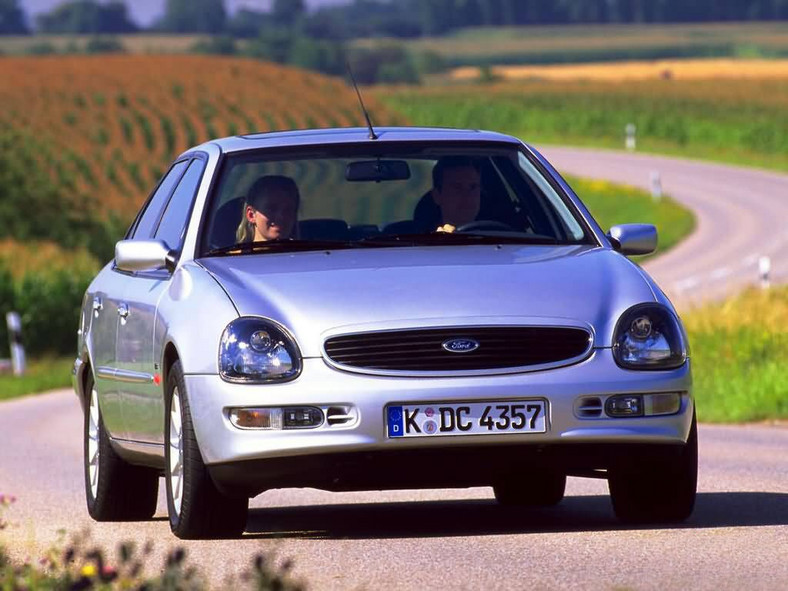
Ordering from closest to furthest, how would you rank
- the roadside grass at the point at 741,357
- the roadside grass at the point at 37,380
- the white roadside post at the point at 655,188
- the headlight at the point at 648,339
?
the headlight at the point at 648,339 < the roadside grass at the point at 741,357 < the roadside grass at the point at 37,380 < the white roadside post at the point at 655,188

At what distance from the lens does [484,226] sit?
8.89 metres

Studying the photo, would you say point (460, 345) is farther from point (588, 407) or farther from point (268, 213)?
point (268, 213)

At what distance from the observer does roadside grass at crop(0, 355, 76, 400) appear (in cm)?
2890

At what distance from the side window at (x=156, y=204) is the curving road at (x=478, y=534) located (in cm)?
134

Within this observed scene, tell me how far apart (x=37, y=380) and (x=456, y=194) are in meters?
22.1

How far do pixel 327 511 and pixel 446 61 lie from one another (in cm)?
18284

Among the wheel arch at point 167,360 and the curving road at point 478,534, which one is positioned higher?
the wheel arch at point 167,360

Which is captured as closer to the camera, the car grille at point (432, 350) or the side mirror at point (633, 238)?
the car grille at point (432, 350)

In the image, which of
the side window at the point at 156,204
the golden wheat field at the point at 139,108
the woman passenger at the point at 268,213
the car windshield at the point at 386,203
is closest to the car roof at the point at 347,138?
the car windshield at the point at 386,203

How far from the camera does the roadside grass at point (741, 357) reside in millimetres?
17656

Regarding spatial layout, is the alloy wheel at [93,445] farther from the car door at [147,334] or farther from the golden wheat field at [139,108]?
the golden wheat field at [139,108]

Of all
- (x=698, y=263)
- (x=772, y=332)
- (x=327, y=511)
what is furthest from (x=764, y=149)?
(x=327, y=511)

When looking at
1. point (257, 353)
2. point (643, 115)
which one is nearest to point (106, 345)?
point (257, 353)

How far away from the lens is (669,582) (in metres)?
6.79
